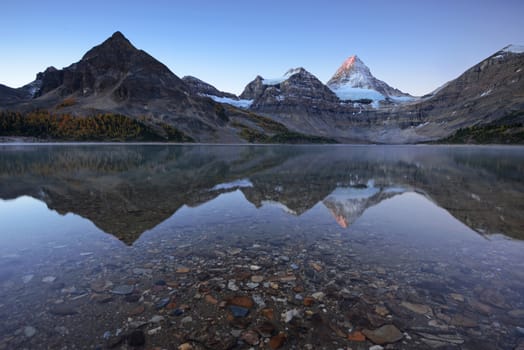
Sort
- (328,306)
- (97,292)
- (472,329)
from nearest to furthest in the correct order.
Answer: (472,329), (328,306), (97,292)

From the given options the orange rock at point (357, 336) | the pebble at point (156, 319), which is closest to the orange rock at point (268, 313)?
the orange rock at point (357, 336)

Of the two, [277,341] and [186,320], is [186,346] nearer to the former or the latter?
[186,320]

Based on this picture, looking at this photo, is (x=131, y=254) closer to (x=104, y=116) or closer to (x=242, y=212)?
(x=242, y=212)

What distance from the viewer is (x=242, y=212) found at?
17.2 m

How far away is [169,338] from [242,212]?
36.2 ft

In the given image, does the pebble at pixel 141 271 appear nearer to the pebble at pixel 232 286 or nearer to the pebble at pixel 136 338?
the pebble at pixel 232 286

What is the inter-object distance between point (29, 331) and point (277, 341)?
5642 mm

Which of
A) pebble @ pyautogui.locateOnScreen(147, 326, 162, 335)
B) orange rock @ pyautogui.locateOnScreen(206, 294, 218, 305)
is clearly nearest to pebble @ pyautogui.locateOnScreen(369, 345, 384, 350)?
orange rock @ pyautogui.locateOnScreen(206, 294, 218, 305)

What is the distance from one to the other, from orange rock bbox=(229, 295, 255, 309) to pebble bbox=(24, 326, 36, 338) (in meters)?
4.51

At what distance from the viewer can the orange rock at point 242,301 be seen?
760 cm

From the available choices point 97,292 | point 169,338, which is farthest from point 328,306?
→ point 97,292

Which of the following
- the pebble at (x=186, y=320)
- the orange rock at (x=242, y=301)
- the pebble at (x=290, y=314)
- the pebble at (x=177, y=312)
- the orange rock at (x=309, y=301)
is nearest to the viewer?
the pebble at (x=186, y=320)

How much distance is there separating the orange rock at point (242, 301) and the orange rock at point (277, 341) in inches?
50.6

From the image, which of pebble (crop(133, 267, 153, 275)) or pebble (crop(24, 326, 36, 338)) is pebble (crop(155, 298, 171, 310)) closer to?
pebble (crop(133, 267, 153, 275))
